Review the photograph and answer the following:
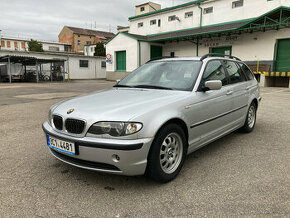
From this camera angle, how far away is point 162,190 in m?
2.64

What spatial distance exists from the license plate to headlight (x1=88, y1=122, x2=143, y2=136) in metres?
0.35

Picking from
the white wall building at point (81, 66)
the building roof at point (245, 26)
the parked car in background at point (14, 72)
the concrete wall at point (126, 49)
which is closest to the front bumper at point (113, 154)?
the building roof at point (245, 26)

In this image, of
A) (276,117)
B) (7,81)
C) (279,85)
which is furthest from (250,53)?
(7,81)

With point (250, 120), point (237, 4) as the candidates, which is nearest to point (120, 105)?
point (250, 120)

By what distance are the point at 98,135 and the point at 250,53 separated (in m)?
20.0

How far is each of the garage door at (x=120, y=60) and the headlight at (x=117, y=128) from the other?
25.1m

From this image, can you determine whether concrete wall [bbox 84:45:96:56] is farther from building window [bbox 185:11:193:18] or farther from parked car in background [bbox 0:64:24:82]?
building window [bbox 185:11:193:18]

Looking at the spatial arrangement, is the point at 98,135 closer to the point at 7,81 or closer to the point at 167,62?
the point at 167,62

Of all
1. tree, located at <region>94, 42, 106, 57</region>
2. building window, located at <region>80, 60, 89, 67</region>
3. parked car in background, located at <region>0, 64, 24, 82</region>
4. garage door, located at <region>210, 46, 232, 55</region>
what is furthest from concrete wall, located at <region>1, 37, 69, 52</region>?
garage door, located at <region>210, 46, 232, 55</region>

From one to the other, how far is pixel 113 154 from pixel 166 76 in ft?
5.65

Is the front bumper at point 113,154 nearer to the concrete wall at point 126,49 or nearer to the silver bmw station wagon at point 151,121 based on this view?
the silver bmw station wagon at point 151,121

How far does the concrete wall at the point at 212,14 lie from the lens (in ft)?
65.4

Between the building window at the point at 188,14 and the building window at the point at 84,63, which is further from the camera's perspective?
the building window at the point at 84,63

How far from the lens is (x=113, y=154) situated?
2371 millimetres
